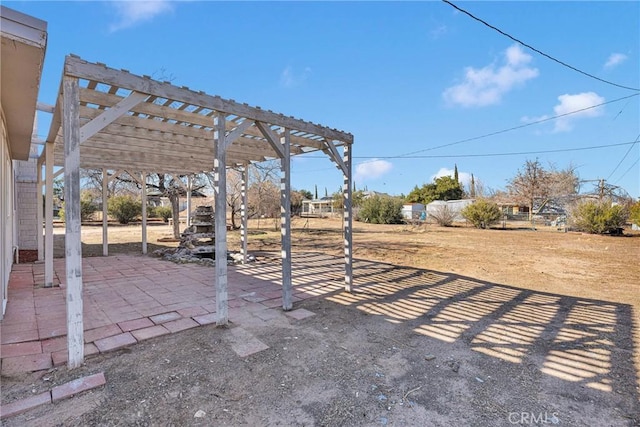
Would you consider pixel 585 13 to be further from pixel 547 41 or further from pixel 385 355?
pixel 385 355

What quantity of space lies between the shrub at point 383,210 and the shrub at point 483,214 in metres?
4.75

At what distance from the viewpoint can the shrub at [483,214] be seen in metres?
17.7

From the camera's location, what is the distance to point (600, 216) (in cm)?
1329

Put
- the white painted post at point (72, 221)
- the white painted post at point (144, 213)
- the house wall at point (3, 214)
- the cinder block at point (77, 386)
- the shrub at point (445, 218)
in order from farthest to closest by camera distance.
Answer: the shrub at point (445, 218), the white painted post at point (144, 213), the house wall at point (3, 214), the white painted post at point (72, 221), the cinder block at point (77, 386)

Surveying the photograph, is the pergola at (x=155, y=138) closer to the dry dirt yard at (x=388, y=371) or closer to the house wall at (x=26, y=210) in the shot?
the dry dirt yard at (x=388, y=371)

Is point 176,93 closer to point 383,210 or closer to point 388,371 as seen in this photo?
point 388,371

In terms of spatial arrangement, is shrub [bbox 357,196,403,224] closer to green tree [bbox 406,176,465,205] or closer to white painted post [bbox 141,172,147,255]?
green tree [bbox 406,176,465,205]

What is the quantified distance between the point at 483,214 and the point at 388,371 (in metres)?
18.1

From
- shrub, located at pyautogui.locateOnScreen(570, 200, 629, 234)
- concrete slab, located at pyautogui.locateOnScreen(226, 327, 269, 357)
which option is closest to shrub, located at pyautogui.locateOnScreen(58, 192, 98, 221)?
concrete slab, located at pyautogui.locateOnScreen(226, 327, 269, 357)

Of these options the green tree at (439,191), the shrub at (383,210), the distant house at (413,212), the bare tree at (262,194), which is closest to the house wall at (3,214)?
the bare tree at (262,194)

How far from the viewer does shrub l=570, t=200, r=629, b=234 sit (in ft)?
43.1

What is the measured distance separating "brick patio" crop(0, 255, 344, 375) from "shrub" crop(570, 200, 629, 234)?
14.1m

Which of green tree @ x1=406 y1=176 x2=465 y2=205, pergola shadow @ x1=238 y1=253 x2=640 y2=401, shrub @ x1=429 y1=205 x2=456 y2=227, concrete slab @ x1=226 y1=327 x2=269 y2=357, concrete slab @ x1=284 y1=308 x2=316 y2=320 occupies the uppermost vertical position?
green tree @ x1=406 y1=176 x2=465 y2=205

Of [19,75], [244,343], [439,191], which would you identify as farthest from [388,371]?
[439,191]
